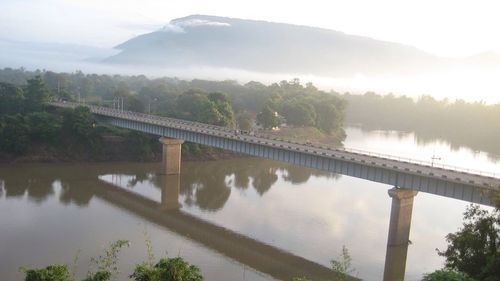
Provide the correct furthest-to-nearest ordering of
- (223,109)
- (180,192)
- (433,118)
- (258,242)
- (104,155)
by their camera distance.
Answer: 1. (433,118)
2. (223,109)
3. (104,155)
4. (180,192)
5. (258,242)

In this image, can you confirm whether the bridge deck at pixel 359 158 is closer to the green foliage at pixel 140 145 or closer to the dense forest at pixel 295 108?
the green foliage at pixel 140 145

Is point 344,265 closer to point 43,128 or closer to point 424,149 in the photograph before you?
point 43,128

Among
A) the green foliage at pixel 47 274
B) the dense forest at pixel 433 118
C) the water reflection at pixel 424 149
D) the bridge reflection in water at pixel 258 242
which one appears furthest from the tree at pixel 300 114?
the green foliage at pixel 47 274

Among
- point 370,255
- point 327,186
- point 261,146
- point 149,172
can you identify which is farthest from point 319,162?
point 149,172

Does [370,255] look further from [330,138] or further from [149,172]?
[330,138]

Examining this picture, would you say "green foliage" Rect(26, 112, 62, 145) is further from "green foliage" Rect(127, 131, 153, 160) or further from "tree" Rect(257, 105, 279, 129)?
"tree" Rect(257, 105, 279, 129)

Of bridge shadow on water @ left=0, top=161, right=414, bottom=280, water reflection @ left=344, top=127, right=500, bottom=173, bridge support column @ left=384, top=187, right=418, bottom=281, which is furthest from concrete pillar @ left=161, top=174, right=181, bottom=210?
water reflection @ left=344, top=127, right=500, bottom=173

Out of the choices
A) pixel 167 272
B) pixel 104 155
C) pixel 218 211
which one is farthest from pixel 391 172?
pixel 104 155
